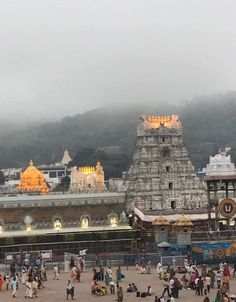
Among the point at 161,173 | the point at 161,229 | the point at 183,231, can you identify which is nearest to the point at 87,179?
the point at 161,173

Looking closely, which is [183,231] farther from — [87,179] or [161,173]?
[87,179]

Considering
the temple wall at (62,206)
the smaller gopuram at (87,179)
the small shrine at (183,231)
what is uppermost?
the smaller gopuram at (87,179)

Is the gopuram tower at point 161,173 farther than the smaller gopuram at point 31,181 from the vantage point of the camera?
No

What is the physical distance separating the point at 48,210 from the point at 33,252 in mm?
17298

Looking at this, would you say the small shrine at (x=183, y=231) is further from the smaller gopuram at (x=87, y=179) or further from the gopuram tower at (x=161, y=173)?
the smaller gopuram at (x=87, y=179)

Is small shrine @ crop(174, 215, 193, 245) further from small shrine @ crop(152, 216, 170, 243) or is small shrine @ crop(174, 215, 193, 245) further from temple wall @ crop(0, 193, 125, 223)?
temple wall @ crop(0, 193, 125, 223)

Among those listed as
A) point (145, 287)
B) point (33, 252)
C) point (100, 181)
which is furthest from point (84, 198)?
point (145, 287)

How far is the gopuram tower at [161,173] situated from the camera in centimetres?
7994

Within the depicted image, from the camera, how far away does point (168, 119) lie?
83.1m

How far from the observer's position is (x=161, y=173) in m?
80.9

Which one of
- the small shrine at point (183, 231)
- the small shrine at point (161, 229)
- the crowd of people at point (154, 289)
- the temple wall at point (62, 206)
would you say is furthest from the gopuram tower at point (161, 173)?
the crowd of people at point (154, 289)

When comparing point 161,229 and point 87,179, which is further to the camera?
point 87,179

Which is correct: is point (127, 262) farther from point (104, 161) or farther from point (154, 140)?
point (104, 161)

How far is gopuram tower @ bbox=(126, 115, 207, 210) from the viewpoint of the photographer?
3147 inches
